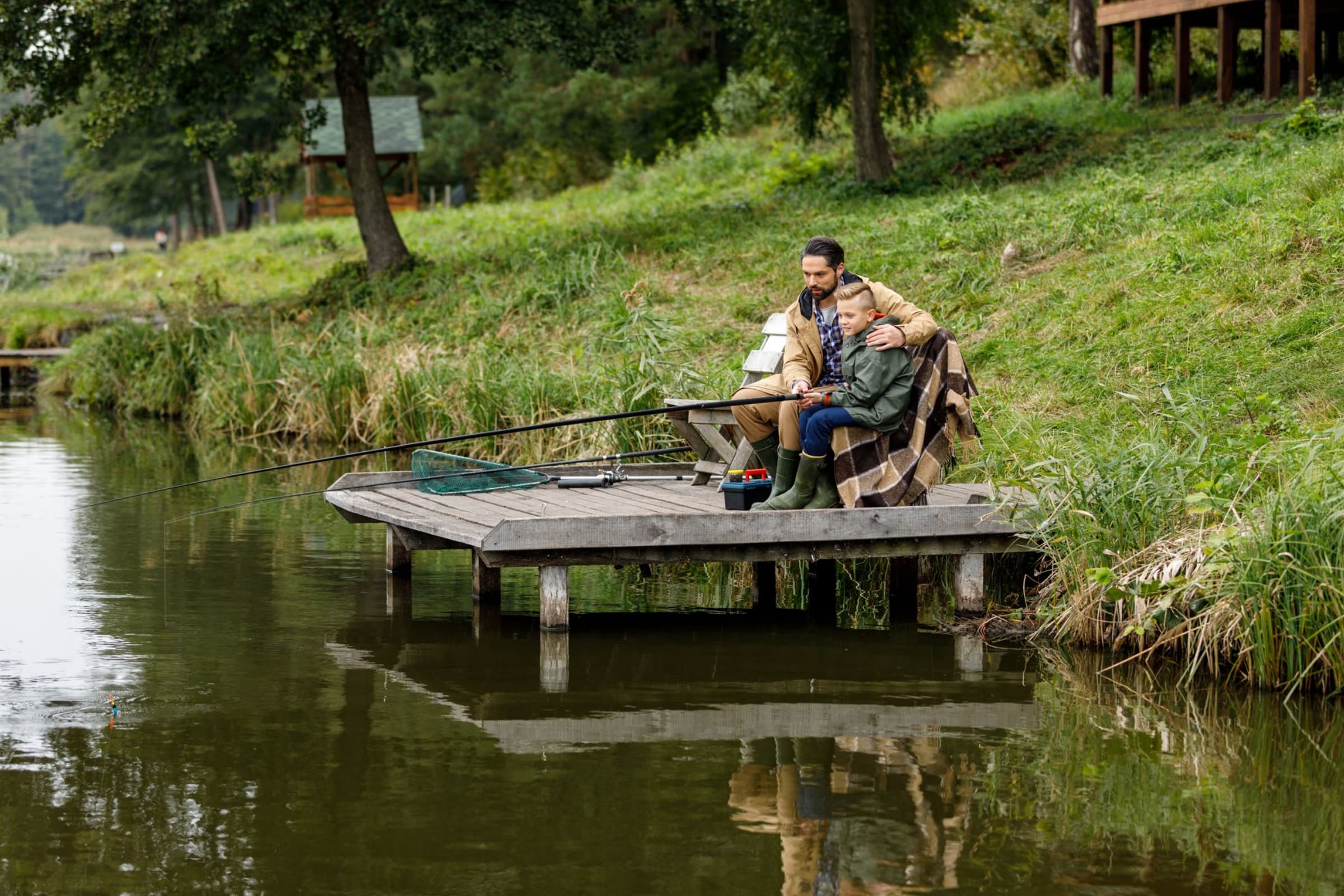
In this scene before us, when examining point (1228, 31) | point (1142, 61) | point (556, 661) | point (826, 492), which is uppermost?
point (1228, 31)

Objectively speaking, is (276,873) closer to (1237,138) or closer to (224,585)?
(224,585)

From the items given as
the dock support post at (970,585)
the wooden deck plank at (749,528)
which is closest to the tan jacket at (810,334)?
the wooden deck plank at (749,528)

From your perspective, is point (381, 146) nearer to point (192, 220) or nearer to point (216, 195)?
point (216, 195)

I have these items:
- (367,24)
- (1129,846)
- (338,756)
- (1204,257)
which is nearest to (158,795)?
(338,756)

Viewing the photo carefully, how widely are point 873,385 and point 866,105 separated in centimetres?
1262

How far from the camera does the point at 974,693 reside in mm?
6844

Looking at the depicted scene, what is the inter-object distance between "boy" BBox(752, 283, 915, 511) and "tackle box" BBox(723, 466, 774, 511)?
156 mm

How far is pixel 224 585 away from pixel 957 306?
6551 mm

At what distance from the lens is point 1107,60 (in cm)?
2231

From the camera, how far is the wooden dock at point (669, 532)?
24.1ft

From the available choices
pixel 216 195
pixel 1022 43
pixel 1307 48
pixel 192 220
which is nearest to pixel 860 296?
pixel 1307 48

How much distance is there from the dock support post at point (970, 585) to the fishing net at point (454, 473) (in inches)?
93.4

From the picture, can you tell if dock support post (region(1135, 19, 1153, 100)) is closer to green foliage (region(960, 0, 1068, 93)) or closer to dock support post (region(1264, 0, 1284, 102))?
dock support post (region(1264, 0, 1284, 102))

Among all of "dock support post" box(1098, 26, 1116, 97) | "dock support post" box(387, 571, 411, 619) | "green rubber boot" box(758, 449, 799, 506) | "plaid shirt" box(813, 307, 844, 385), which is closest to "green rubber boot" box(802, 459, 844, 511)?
"green rubber boot" box(758, 449, 799, 506)
